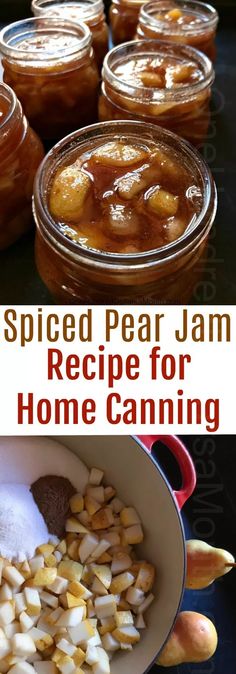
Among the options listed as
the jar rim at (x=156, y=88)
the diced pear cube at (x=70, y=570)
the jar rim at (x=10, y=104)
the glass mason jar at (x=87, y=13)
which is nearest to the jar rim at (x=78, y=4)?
the glass mason jar at (x=87, y=13)

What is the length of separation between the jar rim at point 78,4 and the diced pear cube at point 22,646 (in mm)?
898

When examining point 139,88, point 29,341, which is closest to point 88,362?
point 29,341

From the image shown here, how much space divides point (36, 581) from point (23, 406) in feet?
0.66

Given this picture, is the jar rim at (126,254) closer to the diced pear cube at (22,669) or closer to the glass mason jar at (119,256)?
the glass mason jar at (119,256)

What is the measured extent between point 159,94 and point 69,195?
0.75ft

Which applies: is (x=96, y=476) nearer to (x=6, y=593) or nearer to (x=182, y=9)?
(x=6, y=593)

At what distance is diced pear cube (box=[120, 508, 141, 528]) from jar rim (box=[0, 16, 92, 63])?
604 mm

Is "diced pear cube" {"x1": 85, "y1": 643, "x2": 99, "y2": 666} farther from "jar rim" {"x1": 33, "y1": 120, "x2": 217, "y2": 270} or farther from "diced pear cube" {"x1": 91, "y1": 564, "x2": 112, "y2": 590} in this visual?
"jar rim" {"x1": 33, "y1": 120, "x2": 217, "y2": 270}

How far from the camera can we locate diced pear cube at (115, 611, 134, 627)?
617 millimetres

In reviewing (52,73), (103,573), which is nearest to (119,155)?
(52,73)

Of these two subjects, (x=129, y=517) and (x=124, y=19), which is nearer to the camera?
(x=129, y=517)

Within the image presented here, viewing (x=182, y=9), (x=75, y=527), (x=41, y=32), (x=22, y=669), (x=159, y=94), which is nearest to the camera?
(x=22, y=669)

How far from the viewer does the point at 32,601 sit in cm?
62

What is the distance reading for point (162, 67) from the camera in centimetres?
89
